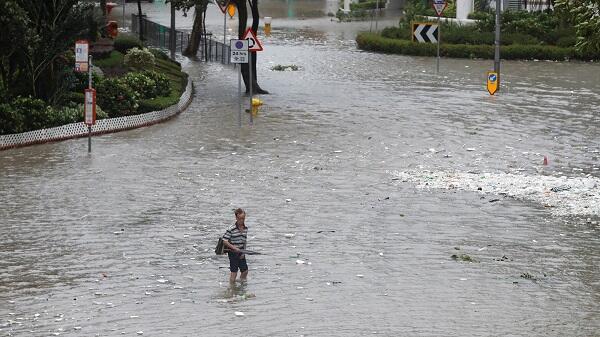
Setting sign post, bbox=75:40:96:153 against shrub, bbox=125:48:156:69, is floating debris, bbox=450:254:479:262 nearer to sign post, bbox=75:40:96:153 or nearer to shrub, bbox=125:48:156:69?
sign post, bbox=75:40:96:153

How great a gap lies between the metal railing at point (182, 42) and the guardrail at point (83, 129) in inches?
622

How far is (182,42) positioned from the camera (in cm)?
5547

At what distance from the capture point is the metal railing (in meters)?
51.7

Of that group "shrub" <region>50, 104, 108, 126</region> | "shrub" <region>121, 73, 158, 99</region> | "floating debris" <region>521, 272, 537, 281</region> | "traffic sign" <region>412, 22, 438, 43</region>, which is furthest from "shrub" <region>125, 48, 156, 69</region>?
"floating debris" <region>521, 272, 537, 281</region>

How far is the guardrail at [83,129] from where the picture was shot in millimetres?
29111

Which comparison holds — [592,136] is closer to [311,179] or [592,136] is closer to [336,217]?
[311,179]

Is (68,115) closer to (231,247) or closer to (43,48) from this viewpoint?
(43,48)

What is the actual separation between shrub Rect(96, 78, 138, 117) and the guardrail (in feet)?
2.43

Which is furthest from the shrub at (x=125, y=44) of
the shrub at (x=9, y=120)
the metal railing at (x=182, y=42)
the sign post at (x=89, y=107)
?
the sign post at (x=89, y=107)

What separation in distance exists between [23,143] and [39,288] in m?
12.8

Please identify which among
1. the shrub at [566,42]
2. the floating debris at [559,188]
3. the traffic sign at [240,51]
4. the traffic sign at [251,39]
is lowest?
the floating debris at [559,188]

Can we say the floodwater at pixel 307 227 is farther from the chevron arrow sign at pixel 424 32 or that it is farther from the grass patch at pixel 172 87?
the chevron arrow sign at pixel 424 32

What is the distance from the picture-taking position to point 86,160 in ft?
90.0

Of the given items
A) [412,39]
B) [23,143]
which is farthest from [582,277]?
[412,39]
